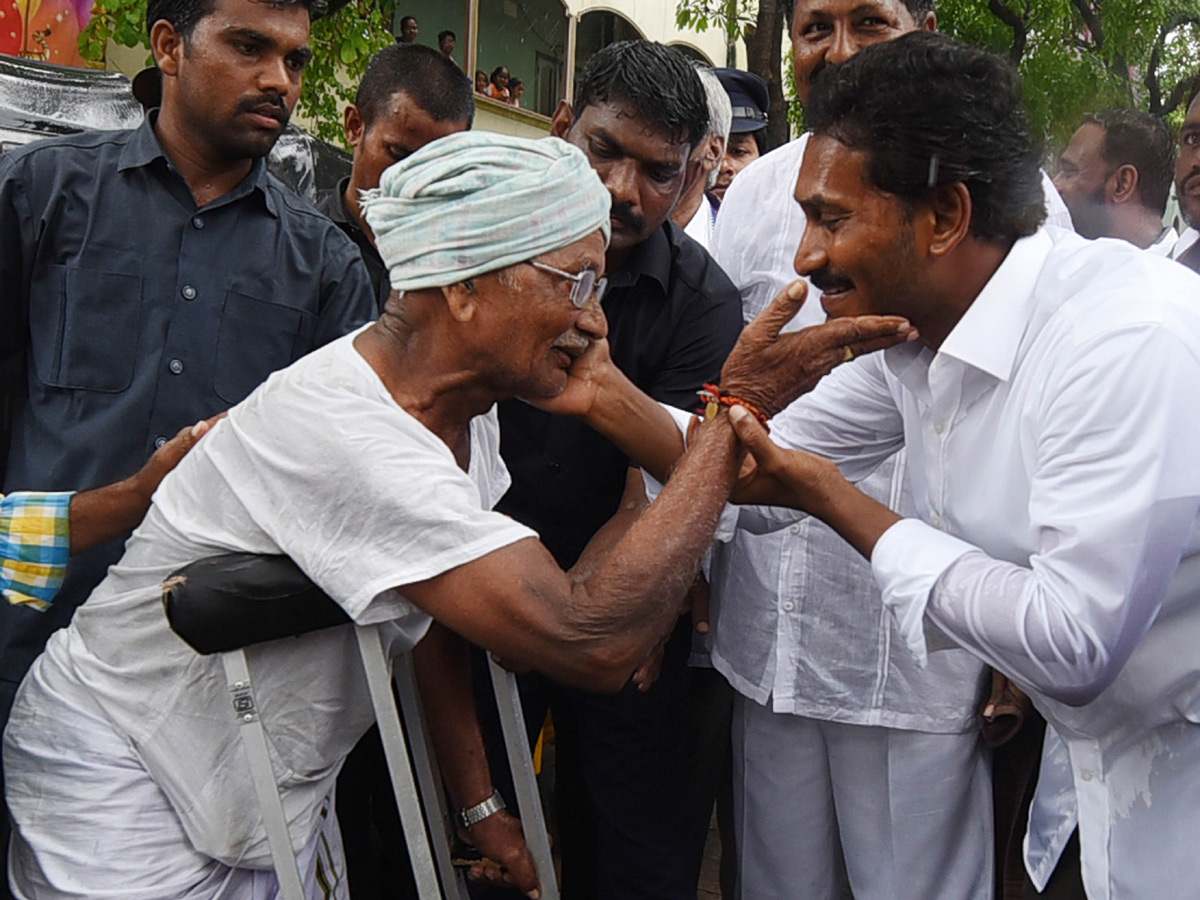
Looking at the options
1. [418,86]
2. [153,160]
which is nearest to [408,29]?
[418,86]

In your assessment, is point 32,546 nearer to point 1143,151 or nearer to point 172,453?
point 172,453

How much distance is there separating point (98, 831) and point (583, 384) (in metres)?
1.28

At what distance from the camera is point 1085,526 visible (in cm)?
185

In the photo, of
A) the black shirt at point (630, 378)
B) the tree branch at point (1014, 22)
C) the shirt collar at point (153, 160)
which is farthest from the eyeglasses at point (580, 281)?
the tree branch at point (1014, 22)

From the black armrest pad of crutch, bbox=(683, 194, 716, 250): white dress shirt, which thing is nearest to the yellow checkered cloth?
the black armrest pad of crutch

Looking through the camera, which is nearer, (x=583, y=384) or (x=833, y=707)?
(x=583, y=384)

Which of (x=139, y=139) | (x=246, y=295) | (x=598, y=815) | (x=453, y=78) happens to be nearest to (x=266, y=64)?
(x=139, y=139)

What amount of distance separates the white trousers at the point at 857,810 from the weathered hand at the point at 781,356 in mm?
1146

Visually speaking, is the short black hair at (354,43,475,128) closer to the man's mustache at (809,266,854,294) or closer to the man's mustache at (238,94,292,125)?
the man's mustache at (238,94,292,125)

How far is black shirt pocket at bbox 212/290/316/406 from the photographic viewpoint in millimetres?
3012

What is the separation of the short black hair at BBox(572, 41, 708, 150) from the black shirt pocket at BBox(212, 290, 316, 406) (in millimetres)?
Answer: 1003

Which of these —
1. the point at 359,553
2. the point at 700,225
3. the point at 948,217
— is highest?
the point at 948,217

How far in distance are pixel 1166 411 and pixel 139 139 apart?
2.59 m

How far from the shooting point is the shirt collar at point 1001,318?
2178 millimetres
